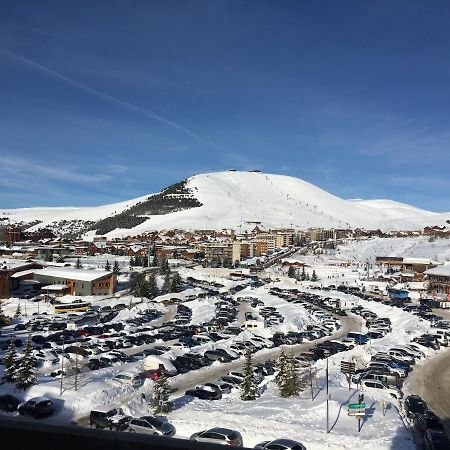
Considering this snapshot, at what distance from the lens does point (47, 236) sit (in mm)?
81375

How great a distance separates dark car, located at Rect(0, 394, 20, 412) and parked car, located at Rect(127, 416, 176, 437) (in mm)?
2838

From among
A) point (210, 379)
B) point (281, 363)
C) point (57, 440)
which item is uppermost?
point (57, 440)

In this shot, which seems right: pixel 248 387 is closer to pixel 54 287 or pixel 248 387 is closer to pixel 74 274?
pixel 54 287

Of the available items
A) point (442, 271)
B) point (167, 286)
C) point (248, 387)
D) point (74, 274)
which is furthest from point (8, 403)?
point (442, 271)

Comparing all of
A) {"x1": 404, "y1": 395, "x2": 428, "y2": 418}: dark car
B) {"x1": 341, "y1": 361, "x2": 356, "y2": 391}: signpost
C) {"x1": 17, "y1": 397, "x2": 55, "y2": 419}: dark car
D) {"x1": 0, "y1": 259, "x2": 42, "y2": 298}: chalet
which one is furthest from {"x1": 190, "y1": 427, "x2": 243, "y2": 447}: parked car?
{"x1": 0, "y1": 259, "x2": 42, "y2": 298}: chalet

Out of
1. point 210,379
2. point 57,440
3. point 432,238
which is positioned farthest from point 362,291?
point 432,238

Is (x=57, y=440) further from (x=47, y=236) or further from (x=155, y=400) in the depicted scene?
(x=47, y=236)

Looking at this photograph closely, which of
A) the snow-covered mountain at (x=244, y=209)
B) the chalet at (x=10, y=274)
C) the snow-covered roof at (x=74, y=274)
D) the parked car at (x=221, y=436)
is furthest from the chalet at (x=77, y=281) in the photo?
the snow-covered mountain at (x=244, y=209)

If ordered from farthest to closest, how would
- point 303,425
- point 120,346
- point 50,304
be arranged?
point 50,304 → point 120,346 → point 303,425

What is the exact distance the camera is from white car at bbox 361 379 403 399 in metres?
10.7

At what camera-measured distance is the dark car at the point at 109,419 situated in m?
7.98

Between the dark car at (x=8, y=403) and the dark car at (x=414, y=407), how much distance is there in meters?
7.76

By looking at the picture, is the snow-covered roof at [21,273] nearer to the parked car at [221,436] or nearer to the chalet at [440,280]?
the parked car at [221,436]

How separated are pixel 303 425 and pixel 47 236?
264 ft
